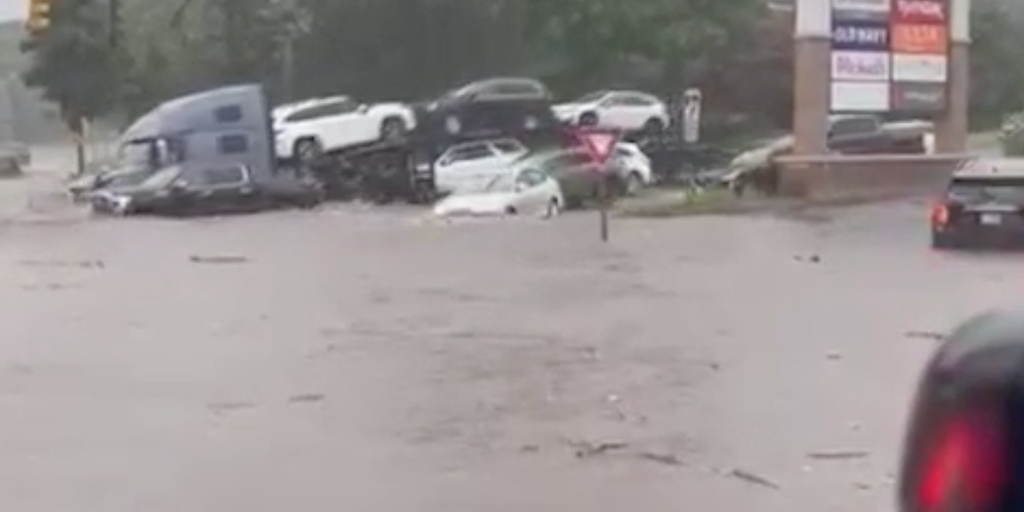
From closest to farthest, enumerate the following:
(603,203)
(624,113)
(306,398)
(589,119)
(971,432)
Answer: (971,432) < (306,398) < (603,203) < (589,119) < (624,113)

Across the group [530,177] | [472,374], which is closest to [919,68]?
[530,177]

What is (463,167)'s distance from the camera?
5131cm

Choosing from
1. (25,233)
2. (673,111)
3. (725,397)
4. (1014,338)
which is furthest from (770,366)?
(673,111)

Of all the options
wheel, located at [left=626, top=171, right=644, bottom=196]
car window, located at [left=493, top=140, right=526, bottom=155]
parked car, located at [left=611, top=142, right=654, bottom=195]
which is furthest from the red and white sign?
car window, located at [left=493, top=140, right=526, bottom=155]

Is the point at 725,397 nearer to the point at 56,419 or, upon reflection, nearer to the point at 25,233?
the point at 56,419

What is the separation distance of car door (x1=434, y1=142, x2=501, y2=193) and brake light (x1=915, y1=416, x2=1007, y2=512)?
4576cm

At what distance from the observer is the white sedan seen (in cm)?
4409

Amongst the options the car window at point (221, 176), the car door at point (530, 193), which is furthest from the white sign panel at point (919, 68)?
the car window at point (221, 176)

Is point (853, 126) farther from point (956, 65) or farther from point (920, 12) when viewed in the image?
point (920, 12)

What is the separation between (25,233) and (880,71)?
607 inches

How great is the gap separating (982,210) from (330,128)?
1084 inches

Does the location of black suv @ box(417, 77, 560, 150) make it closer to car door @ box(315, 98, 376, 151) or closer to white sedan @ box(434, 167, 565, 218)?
car door @ box(315, 98, 376, 151)

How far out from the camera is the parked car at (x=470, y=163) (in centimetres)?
4988

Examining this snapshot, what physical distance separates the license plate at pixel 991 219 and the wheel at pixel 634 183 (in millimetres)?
20554
